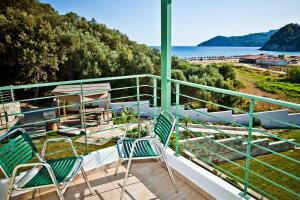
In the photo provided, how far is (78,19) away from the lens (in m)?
22.1

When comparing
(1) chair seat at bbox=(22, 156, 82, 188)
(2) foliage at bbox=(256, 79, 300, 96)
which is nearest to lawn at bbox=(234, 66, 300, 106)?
(2) foliage at bbox=(256, 79, 300, 96)

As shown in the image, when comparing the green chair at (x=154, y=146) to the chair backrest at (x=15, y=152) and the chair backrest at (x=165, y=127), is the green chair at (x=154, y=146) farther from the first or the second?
the chair backrest at (x=15, y=152)

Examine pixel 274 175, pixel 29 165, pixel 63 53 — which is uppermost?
pixel 63 53

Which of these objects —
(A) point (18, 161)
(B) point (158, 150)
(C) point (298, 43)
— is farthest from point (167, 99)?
(C) point (298, 43)

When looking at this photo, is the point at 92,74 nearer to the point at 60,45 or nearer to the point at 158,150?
the point at 60,45

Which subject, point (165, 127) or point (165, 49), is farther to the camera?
point (165, 49)

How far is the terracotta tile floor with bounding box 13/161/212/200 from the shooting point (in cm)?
225

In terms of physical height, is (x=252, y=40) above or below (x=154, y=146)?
above

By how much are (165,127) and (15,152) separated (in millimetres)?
1296

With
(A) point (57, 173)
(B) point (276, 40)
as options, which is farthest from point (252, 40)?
(A) point (57, 173)

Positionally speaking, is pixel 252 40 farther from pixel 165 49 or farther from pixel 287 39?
pixel 165 49

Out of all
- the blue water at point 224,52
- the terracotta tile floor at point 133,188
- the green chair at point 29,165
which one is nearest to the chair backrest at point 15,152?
the green chair at point 29,165

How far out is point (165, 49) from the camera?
274 cm

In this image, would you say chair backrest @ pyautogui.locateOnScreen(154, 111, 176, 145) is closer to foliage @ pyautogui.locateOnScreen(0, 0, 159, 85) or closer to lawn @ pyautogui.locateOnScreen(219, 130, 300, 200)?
lawn @ pyautogui.locateOnScreen(219, 130, 300, 200)
